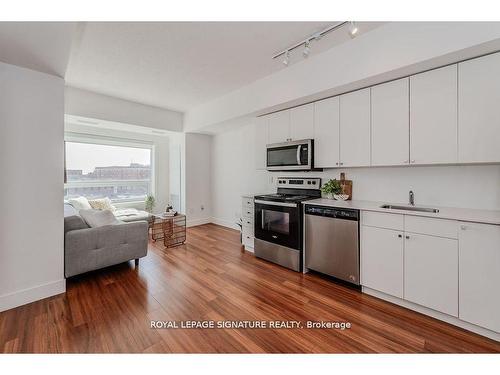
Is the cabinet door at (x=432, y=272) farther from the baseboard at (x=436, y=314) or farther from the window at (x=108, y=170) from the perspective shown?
the window at (x=108, y=170)

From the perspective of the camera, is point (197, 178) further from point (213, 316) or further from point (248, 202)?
point (213, 316)

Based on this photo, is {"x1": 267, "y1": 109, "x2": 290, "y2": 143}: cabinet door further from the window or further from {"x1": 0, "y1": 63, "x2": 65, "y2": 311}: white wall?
the window

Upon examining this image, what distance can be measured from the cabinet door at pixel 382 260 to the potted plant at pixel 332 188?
0.74 meters

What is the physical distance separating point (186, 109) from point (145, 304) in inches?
161

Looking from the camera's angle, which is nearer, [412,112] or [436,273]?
[436,273]

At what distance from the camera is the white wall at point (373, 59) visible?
1761 millimetres

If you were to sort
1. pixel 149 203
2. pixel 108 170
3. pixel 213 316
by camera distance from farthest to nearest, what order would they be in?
pixel 149 203 → pixel 108 170 → pixel 213 316

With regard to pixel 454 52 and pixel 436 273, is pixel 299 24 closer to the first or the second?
pixel 454 52

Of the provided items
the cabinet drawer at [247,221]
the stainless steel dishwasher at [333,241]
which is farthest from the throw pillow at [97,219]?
the stainless steel dishwasher at [333,241]

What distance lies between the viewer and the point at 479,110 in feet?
5.99

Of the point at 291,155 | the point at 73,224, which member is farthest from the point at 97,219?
the point at 291,155

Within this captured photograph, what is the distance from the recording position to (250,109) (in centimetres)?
354

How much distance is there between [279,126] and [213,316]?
266 cm
